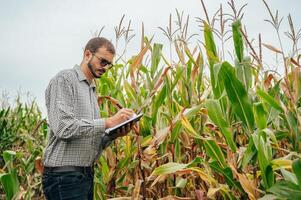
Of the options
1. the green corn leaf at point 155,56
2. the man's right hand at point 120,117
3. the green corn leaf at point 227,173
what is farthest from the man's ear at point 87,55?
the green corn leaf at point 227,173

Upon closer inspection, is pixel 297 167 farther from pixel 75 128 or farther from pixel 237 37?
pixel 75 128

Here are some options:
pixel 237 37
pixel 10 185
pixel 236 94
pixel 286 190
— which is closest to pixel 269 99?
pixel 236 94

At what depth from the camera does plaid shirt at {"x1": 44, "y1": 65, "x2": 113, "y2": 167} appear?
2.04 m

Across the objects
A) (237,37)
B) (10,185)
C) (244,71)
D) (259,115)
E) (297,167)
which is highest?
(237,37)

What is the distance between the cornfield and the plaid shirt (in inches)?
10.7

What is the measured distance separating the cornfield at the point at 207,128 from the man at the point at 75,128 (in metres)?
0.25

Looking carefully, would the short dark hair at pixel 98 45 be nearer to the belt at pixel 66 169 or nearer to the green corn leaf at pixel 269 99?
the belt at pixel 66 169

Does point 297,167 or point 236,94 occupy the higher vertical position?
point 236,94

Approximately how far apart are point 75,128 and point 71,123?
0.09 feet

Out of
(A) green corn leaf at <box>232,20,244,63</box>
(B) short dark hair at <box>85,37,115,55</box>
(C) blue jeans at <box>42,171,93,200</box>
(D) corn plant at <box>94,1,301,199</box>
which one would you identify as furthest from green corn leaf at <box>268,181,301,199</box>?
(B) short dark hair at <box>85,37,115,55</box>

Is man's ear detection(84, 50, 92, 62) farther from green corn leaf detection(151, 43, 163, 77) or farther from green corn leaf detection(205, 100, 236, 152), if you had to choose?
green corn leaf detection(205, 100, 236, 152)

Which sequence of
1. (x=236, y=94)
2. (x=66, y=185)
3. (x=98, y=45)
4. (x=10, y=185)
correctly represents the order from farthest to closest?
(x=10, y=185) → (x=98, y=45) → (x=66, y=185) → (x=236, y=94)

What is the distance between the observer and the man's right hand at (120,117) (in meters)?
2.07

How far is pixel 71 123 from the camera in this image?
2.02m
